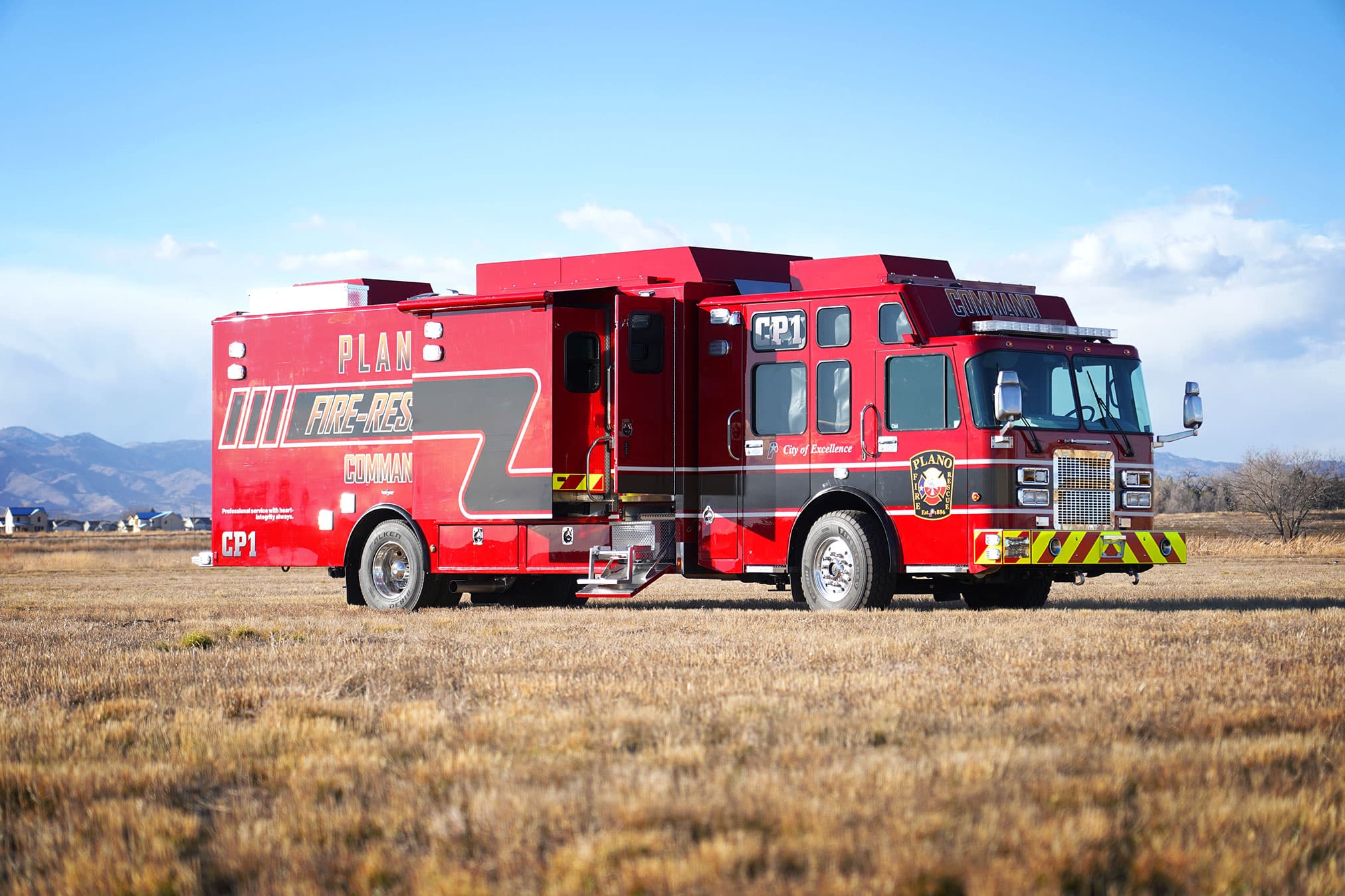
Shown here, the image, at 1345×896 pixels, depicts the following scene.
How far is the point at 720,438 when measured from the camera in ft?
53.0

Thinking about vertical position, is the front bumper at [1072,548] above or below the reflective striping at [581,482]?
below

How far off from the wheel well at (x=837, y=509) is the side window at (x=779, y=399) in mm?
770

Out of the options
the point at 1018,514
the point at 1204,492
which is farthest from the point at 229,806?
the point at 1204,492

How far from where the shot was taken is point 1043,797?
207 inches

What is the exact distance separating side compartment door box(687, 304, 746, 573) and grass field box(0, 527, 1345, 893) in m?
4.29

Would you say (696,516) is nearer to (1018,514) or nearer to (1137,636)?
(1018,514)

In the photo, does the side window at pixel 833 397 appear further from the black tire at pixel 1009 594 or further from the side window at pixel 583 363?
the black tire at pixel 1009 594

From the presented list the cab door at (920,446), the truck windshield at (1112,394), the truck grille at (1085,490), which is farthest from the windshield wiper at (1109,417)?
the cab door at (920,446)

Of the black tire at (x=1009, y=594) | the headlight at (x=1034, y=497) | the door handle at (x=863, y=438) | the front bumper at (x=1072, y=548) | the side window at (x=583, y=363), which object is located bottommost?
the black tire at (x=1009, y=594)

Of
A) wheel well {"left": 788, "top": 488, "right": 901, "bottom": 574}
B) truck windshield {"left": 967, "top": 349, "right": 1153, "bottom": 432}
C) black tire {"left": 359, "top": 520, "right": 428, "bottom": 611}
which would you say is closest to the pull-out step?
wheel well {"left": 788, "top": 488, "right": 901, "bottom": 574}

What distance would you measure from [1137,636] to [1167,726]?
4270 mm

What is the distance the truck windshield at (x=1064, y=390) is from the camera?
14.5 m

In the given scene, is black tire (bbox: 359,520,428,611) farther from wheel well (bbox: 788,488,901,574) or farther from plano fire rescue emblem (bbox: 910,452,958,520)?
plano fire rescue emblem (bbox: 910,452,958,520)

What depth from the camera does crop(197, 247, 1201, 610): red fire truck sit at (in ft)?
48.4
